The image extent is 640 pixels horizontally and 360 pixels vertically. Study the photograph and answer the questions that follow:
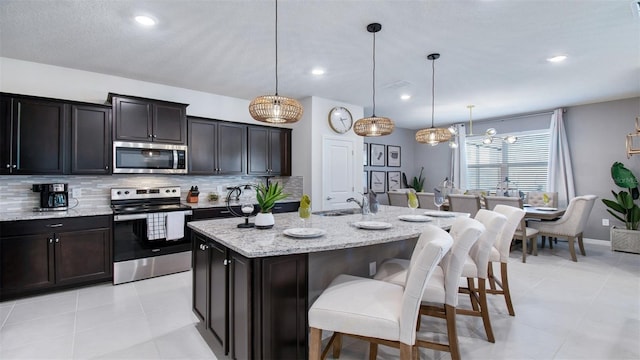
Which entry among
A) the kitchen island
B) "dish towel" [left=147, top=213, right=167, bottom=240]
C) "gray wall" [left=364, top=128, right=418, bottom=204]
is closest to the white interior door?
"gray wall" [left=364, top=128, right=418, bottom=204]

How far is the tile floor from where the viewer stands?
2.14m

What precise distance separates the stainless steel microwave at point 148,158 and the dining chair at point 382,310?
10.4 feet

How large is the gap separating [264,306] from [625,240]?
20.2 feet

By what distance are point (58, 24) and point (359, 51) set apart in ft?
9.15

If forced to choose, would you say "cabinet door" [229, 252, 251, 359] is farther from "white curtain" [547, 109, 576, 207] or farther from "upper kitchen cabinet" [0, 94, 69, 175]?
"white curtain" [547, 109, 576, 207]

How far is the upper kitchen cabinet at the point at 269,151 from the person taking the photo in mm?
4922

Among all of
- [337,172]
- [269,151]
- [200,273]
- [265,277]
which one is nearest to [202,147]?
[269,151]

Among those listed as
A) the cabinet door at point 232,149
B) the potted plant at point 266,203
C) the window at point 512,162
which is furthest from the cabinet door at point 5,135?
the window at point 512,162

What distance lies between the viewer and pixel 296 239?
184cm

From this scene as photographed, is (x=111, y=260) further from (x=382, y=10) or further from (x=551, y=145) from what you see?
(x=551, y=145)

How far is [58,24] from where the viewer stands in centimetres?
263

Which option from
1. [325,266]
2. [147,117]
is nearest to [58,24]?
[147,117]

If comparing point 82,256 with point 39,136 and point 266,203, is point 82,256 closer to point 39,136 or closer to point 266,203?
point 39,136

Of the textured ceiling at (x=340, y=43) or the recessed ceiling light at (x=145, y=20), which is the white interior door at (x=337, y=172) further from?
the recessed ceiling light at (x=145, y=20)
